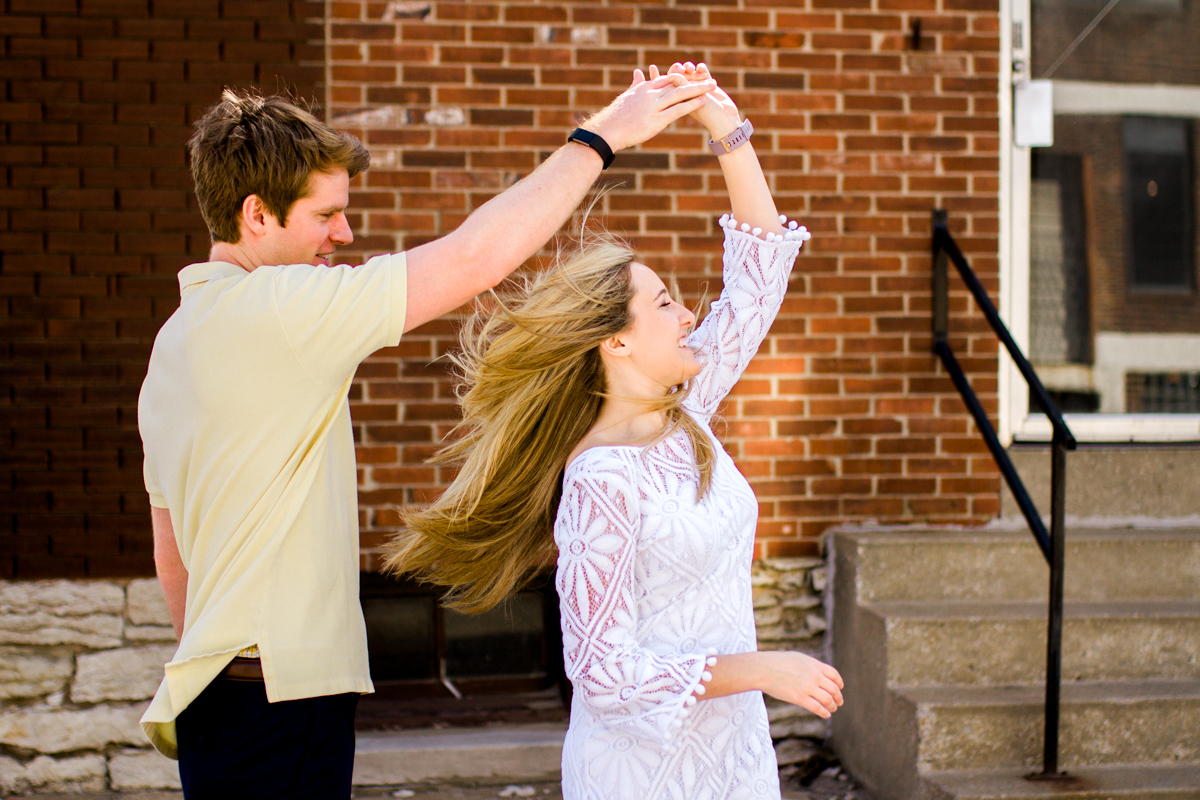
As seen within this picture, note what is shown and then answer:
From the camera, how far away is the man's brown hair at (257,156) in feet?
5.63

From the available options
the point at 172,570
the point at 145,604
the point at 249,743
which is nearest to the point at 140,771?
the point at 145,604

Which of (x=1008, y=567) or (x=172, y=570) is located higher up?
(x=172, y=570)

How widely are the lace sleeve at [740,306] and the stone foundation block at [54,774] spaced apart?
285cm

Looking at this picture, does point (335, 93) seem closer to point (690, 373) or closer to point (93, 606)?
point (93, 606)

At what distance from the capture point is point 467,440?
2.23 metres

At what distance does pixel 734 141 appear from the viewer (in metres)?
2.04

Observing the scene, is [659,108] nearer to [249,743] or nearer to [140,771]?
[249,743]

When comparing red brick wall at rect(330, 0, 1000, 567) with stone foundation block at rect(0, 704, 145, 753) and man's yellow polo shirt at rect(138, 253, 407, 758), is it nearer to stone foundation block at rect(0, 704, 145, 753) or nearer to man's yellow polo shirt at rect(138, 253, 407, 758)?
stone foundation block at rect(0, 704, 145, 753)

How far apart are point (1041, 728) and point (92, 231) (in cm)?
375

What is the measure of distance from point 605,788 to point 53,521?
2781 mm

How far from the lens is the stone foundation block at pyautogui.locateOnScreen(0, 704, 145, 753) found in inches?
142

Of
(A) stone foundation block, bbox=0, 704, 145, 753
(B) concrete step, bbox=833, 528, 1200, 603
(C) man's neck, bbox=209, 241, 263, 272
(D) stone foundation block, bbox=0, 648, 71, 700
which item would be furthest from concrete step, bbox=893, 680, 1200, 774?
(D) stone foundation block, bbox=0, 648, 71, 700

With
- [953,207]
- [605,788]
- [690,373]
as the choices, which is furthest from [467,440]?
[953,207]

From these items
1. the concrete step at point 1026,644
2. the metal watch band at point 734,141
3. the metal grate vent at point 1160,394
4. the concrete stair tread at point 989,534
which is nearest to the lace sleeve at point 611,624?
the metal watch band at point 734,141
